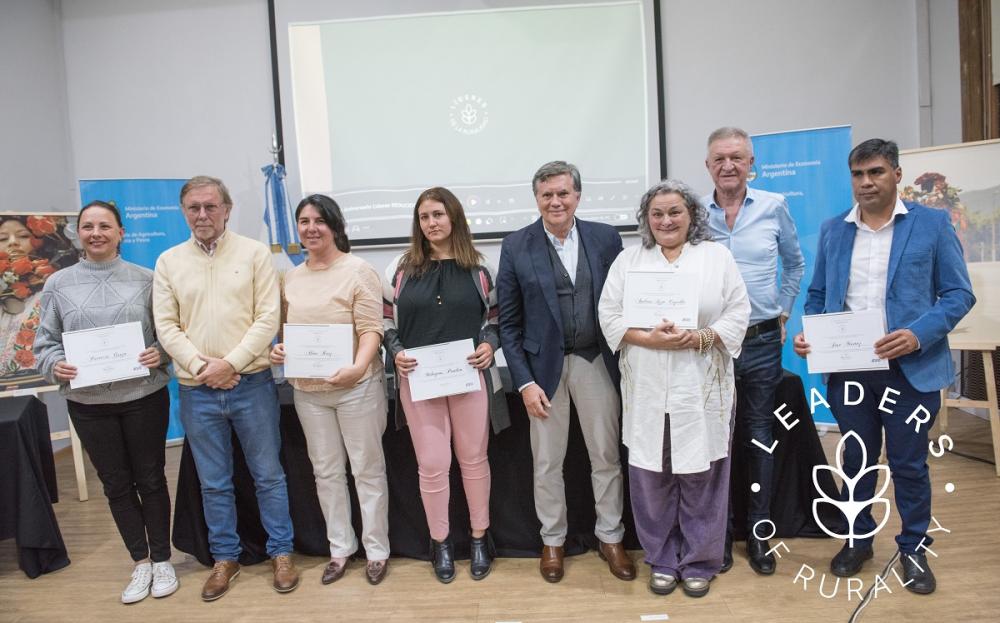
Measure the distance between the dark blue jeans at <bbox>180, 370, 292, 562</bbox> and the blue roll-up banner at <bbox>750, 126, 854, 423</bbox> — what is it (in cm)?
341

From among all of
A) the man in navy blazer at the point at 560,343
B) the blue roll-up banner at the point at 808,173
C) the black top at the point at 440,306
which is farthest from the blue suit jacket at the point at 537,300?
the blue roll-up banner at the point at 808,173

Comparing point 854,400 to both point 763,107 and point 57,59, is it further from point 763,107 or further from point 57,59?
point 57,59

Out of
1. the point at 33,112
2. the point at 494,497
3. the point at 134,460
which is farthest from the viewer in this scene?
the point at 33,112

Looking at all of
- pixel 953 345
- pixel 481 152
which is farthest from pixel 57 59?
pixel 953 345

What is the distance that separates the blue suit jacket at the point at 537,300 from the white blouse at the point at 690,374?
0.57 ft

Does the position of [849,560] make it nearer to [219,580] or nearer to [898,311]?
[898,311]

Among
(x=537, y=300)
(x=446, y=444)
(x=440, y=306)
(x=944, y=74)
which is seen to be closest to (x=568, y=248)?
(x=537, y=300)

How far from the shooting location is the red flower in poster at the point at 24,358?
3656 millimetres

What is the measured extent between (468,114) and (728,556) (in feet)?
11.9

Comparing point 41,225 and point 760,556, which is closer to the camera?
point 760,556

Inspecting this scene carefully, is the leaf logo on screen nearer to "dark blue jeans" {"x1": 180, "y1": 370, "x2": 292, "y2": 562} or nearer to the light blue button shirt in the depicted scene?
the light blue button shirt

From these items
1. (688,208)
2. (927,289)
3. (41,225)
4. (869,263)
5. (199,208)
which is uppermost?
(41,225)

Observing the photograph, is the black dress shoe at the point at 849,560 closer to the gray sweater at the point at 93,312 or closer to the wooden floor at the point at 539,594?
the wooden floor at the point at 539,594

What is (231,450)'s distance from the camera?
A: 96.9 inches
